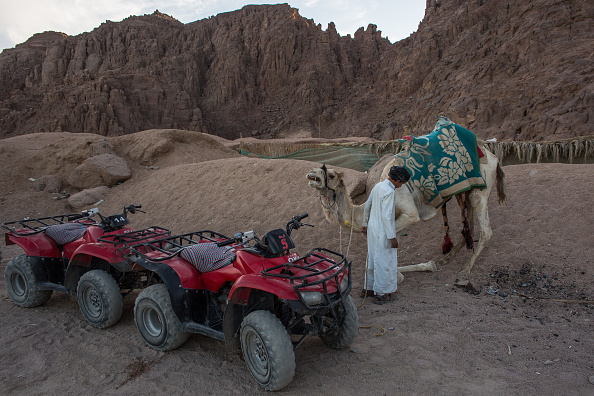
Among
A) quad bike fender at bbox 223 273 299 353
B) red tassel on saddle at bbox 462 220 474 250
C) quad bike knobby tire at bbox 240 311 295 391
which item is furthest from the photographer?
red tassel on saddle at bbox 462 220 474 250

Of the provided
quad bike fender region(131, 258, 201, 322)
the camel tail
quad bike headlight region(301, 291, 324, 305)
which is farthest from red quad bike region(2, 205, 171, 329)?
the camel tail

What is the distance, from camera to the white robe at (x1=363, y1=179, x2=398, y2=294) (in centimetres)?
485

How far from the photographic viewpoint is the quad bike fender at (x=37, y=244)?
201 inches

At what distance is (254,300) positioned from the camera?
3.40 m

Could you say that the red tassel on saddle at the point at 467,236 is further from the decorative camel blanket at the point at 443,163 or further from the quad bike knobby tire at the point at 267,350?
the quad bike knobby tire at the point at 267,350

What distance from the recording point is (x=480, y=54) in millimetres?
34562

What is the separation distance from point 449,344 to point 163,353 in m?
2.76

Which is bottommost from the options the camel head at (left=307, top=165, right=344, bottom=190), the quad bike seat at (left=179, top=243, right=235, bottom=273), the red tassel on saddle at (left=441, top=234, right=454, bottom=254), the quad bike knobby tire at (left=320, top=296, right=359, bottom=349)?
the red tassel on saddle at (left=441, top=234, right=454, bottom=254)

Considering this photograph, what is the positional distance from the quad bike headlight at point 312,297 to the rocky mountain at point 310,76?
25.0 meters

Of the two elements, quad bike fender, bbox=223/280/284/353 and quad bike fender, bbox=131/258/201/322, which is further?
quad bike fender, bbox=131/258/201/322

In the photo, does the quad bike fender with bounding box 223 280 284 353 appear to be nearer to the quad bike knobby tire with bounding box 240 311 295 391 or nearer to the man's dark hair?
the quad bike knobby tire with bounding box 240 311 295 391

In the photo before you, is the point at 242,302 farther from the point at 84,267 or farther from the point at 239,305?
the point at 84,267

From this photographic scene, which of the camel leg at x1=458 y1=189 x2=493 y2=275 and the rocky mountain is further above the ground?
the rocky mountain

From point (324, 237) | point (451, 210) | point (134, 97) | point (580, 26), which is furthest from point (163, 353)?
point (134, 97)
